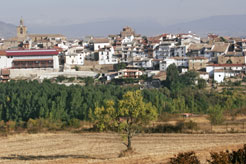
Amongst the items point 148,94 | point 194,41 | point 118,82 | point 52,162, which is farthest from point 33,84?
point 52,162

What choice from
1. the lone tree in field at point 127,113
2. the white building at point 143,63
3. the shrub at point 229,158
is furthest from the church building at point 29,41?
the shrub at point 229,158

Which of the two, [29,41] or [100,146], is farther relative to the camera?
[29,41]

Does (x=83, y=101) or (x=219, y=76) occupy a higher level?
(x=219, y=76)

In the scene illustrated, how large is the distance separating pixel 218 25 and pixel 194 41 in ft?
474

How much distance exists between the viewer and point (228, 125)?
24469mm

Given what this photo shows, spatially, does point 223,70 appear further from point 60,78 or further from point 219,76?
point 60,78

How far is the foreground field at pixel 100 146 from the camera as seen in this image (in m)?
17.0

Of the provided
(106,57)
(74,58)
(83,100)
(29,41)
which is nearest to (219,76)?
(83,100)

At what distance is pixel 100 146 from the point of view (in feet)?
68.2

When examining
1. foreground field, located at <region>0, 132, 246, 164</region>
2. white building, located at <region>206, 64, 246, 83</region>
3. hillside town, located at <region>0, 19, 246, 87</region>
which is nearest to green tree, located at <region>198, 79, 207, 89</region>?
hillside town, located at <region>0, 19, 246, 87</region>

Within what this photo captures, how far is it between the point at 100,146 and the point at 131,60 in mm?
33094

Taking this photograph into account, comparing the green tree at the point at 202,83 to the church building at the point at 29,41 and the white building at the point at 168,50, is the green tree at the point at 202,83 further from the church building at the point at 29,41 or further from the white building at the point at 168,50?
the church building at the point at 29,41

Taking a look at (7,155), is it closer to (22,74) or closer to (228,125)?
(228,125)

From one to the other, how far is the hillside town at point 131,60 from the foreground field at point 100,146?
74.8ft
